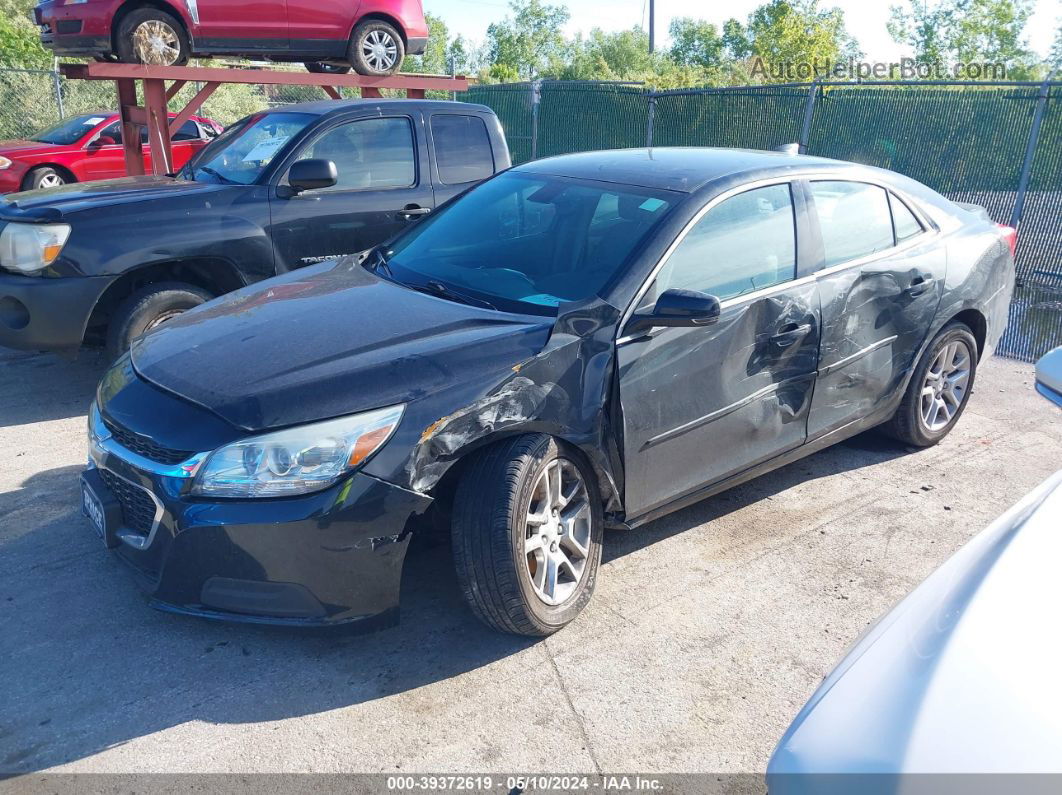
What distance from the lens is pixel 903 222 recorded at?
475cm

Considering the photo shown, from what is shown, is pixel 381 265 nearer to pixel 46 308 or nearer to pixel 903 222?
pixel 46 308


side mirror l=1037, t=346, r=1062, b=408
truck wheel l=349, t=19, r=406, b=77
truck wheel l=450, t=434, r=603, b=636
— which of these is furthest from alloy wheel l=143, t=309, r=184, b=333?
truck wheel l=349, t=19, r=406, b=77

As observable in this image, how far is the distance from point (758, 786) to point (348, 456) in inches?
61.9

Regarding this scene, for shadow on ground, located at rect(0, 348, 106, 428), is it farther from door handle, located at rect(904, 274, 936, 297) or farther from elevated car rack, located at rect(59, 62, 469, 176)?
door handle, located at rect(904, 274, 936, 297)

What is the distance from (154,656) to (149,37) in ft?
24.9

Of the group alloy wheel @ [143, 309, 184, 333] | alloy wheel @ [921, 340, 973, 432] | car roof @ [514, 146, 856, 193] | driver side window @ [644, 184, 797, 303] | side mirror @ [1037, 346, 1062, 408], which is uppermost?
car roof @ [514, 146, 856, 193]

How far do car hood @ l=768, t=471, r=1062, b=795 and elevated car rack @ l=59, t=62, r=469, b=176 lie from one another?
7.97 metres

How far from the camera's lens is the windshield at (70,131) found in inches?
531

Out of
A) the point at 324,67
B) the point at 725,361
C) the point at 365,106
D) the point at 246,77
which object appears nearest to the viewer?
the point at 725,361

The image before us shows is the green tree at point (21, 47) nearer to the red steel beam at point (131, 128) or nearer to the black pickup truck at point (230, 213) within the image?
the red steel beam at point (131, 128)

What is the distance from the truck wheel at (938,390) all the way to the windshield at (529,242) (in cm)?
195

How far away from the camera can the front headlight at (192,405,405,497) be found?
2863 millimetres

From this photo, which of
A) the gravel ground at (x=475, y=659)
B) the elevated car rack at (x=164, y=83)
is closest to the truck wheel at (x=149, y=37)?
the elevated car rack at (x=164, y=83)

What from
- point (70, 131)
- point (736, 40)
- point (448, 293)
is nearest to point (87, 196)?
point (448, 293)
